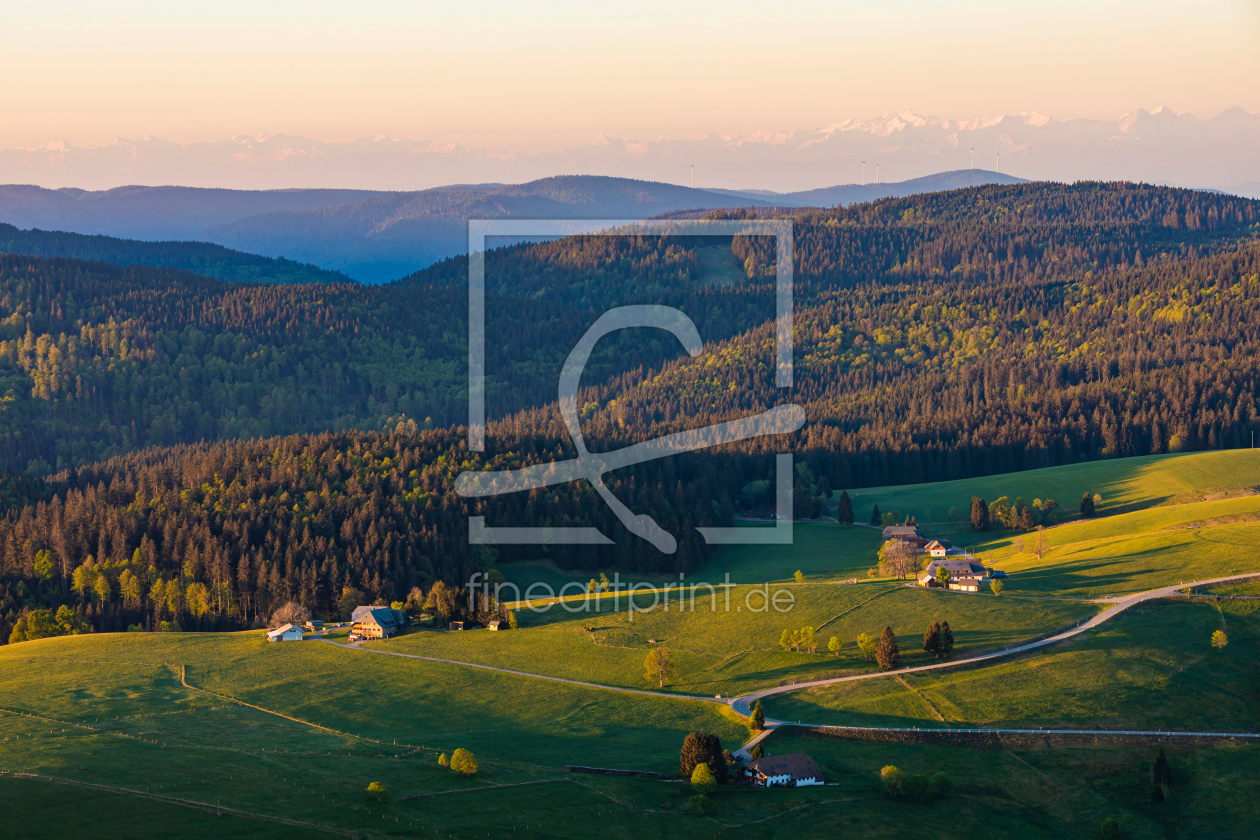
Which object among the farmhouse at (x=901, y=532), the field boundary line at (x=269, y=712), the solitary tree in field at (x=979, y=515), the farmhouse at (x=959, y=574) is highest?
the solitary tree in field at (x=979, y=515)

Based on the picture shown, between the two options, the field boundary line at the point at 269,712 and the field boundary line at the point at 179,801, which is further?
the field boundary line at the point at 269,712

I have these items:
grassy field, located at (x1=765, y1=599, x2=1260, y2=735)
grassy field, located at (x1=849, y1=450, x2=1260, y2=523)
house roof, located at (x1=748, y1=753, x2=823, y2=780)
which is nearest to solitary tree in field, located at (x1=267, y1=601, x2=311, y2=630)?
grassy field, located at (x1=765, y1=599, x2=1260, y2=735)

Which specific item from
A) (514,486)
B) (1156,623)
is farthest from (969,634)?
(514,486)

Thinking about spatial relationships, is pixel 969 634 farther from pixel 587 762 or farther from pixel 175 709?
pixel 175 709

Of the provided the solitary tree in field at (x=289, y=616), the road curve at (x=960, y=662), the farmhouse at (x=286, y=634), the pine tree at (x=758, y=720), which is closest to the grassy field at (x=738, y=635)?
the road curve at (x=960, y=662)

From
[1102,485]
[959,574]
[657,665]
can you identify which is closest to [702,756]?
[657,665]

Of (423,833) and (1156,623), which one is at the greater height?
(1156,623)

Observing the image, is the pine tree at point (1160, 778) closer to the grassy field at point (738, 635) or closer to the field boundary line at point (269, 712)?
the grassy field at point (738, 635)
